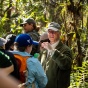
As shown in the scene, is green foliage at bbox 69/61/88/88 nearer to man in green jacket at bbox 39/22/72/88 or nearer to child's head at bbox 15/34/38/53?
man in green jacket at bbox 39/22/72/88

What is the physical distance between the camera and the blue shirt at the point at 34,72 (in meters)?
3.15

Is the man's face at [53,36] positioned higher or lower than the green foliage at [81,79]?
higher

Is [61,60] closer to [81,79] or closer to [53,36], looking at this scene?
[53,36]

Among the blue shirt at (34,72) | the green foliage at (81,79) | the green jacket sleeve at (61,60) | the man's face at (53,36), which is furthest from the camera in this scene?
the green foliage at (81,79)

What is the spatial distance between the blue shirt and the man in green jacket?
26.9 inches

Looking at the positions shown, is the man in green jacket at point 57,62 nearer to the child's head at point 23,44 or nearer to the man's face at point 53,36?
the man's face at point 53,36

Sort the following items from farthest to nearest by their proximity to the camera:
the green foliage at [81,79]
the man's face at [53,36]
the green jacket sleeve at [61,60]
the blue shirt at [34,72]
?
the green foliage at [81,79], the man's face at [53,36], the green jacket sleeve at [61,60], the blue shirt at [34,72]

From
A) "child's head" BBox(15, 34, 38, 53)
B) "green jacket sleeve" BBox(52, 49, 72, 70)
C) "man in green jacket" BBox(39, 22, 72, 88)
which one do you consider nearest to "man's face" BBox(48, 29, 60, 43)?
"man in green jacket" BBox(39, 22, 72, 88)

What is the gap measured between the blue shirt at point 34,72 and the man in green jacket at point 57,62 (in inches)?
26.9

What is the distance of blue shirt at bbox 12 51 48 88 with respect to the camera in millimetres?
3153

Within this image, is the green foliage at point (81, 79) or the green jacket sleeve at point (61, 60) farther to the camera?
the green foliage at point (81, 79)

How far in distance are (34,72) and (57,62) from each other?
0.81 m

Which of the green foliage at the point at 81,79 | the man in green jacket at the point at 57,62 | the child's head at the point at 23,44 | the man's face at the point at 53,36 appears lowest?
the green foliage at the point at 81,79

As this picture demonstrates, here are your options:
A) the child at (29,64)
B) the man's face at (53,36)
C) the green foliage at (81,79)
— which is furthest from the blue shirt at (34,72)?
the green foliage at (81,79)
